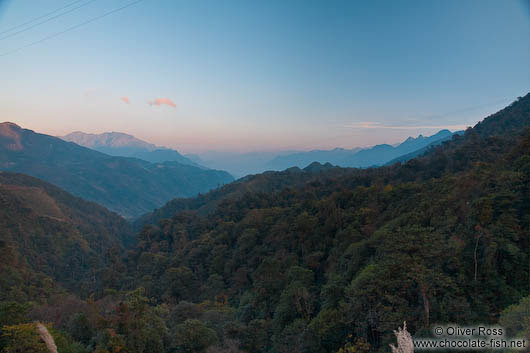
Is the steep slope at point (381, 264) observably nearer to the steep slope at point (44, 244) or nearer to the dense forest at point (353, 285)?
the dense forest at point (353, 285)

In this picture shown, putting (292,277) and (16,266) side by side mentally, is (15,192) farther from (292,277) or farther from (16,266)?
(292,277)

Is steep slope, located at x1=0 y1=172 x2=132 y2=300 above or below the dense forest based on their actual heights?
below

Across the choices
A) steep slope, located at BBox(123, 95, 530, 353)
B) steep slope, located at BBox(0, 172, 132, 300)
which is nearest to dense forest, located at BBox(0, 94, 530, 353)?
steep slope, located at BBox(123, 95, 530, 353)

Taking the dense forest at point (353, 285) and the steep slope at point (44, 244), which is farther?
the steep slope at point (44, 244)

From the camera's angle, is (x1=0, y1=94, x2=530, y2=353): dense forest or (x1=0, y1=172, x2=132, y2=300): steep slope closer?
(x1=0, y1=94, x2=530, y2=353): dense forest

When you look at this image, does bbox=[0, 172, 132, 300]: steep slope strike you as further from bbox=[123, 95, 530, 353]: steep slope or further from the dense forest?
bbox=[123, 95, 530, 353]: steep slope

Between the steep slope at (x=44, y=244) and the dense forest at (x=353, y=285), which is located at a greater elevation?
the dense forest at (x=353, y=285)

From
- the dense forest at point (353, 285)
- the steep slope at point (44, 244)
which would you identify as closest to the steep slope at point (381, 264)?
the dense forest at point (353, 285)
